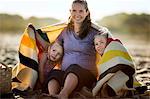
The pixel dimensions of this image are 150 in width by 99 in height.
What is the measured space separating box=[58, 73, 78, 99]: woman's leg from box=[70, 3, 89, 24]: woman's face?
2.63ft

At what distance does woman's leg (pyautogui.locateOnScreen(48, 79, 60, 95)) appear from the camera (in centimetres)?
758

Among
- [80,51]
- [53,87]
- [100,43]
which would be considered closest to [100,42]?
[100,43]

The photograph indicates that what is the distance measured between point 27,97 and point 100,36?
1.29m

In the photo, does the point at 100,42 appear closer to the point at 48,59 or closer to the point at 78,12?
the point at 78,12

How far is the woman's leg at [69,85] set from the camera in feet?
24.2

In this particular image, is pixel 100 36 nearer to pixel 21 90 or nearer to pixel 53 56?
pixel 53 56

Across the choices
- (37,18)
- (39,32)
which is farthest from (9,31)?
(39,32)

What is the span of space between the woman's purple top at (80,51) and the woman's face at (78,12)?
25cm

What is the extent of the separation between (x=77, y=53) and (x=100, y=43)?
0.36m

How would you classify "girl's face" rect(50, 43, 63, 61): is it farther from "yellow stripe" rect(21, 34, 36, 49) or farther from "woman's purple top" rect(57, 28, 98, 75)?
"yellow stripe" rect(21, 34, 36, 49)

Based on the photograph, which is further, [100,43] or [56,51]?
[56,51]

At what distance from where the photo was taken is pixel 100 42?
7.74 meters

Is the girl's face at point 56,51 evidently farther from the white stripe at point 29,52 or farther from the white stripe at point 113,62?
the white stripe at point 113,62

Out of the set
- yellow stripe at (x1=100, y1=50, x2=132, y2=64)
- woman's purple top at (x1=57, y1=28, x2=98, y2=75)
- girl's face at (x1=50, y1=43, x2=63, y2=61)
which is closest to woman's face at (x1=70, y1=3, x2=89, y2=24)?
woman's purple top at (x1=57, y1=28, x2=98, y2=75)
